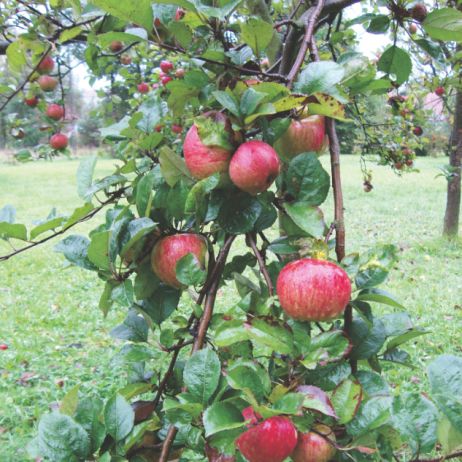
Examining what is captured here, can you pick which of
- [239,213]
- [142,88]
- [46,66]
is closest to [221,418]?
[239,213]

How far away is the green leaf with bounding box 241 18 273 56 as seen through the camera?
63 cm

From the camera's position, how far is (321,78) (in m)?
0.57

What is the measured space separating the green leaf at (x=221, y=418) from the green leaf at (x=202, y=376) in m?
0.04

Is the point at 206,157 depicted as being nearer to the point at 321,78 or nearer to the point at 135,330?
the point at 321,78

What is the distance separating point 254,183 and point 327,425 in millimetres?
252

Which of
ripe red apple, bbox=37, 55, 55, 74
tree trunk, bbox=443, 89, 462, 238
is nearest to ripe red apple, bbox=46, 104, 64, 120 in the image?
ripe red apple, bbox=37, 55, 55, 74

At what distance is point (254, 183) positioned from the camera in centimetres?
56

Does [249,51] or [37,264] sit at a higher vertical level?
[249,51]

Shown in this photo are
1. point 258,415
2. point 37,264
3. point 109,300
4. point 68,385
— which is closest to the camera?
point 258,415

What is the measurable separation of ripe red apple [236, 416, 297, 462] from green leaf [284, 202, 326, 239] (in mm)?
198

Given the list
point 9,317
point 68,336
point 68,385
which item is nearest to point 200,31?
point 68,385

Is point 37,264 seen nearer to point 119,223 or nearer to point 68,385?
point 68,385

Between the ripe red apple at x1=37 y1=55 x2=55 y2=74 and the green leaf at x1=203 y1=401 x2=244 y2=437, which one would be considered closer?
the green leaf at x1=203 y1=401 x2=244 y2=437

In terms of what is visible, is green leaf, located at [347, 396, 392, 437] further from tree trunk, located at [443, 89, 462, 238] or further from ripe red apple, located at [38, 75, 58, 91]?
tree trunk, located at [443, 89, 462, 238]
